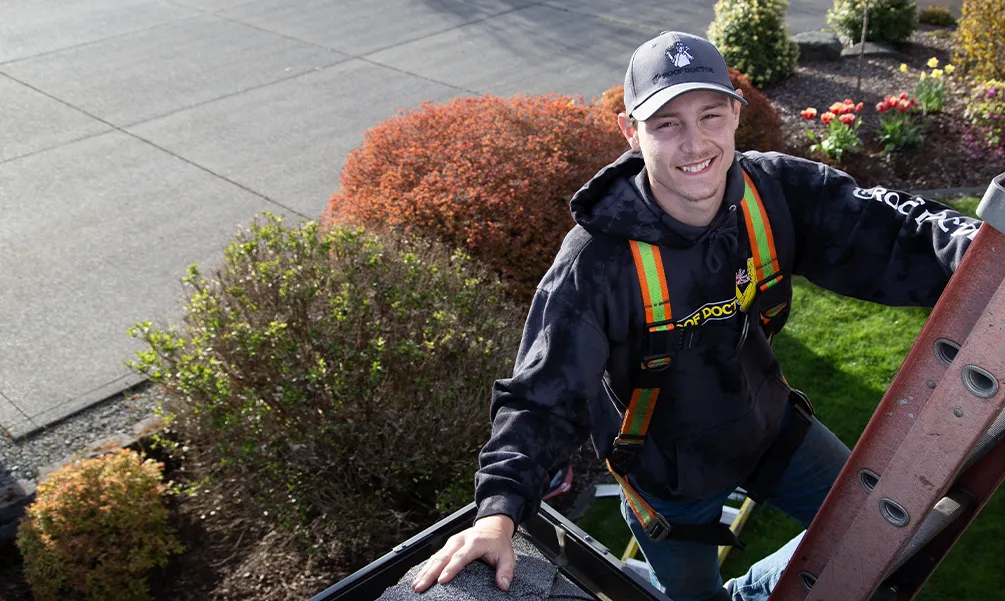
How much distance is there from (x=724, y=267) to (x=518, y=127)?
3.64m

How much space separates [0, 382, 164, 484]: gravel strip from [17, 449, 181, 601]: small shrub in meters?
0.83

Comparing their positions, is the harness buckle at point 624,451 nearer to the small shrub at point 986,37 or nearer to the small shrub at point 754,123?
the small shrub at point 754,123

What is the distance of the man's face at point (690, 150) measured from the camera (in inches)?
93.0

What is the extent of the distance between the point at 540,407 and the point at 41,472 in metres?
3.53

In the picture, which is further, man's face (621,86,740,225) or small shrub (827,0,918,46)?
small shrub (827,0,918,46)

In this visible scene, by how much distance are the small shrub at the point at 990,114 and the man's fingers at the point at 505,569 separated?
23.2ft

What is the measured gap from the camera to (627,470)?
270 centimetres

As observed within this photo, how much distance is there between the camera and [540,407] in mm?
2227

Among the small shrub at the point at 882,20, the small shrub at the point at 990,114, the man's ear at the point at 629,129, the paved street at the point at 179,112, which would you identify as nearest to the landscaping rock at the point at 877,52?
the small shrub at the point at 882,20

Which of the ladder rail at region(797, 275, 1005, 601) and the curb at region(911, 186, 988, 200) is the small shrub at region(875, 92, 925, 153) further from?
the ladder rail at region(797, 275, 1005, 601)

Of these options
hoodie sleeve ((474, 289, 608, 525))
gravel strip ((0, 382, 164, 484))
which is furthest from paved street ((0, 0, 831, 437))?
hoodie sleeve ((474, 289, 608, 525))

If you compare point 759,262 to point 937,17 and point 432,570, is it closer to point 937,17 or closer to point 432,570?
point 432,570

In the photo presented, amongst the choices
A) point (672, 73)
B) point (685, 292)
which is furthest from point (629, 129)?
point (685, 292)

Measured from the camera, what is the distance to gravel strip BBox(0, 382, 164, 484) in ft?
15.8
